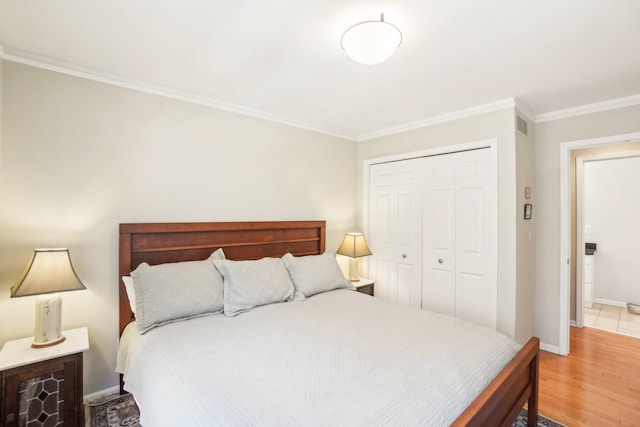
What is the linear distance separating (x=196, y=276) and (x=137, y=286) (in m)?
0.37

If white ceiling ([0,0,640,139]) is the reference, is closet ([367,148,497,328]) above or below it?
below

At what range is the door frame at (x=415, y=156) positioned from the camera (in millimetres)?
2859

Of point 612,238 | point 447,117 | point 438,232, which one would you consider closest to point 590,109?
point 447,117

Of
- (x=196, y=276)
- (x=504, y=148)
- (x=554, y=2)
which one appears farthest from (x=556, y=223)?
(x=196, y=276)

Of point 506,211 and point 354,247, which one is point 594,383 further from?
point 354,247

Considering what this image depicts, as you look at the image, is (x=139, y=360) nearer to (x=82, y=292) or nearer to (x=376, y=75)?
(x=82, y=292)

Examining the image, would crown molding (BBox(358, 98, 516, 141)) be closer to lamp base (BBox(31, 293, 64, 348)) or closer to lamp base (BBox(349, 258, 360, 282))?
lamp base (BBox(349, 258, 360, 282))

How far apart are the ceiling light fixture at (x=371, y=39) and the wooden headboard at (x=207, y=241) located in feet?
6.22

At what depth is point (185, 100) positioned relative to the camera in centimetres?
265

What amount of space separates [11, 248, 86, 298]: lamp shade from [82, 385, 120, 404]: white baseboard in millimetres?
935

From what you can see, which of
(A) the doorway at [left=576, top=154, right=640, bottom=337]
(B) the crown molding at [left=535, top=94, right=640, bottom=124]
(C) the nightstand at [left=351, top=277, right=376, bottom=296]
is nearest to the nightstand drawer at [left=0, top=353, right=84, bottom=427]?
(C) the nightstand at [left=351, top=277, right=376, bottom=296]

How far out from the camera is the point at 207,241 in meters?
2.74

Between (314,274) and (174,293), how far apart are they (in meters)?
1.20

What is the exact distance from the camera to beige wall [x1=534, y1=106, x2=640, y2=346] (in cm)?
308
